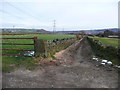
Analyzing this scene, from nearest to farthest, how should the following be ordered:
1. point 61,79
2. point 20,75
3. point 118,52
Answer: point 61,79
point 20,75
point 118,52

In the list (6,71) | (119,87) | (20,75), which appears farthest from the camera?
(6,71)

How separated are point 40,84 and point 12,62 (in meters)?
2.91

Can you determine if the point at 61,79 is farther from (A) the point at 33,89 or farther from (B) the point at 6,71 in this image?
(B) the point at 6,71

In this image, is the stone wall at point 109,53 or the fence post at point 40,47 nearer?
the fence post at point 40,47

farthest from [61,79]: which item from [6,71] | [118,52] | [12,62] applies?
[118,52]

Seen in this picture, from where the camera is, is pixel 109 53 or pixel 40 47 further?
pixel 109 53

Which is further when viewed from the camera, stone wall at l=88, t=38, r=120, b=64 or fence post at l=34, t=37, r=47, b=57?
stone wall at l=88, t=38, r=120, b=64

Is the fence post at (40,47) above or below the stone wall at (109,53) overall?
above

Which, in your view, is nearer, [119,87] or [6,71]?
[119,87]

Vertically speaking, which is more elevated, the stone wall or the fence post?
the fence post

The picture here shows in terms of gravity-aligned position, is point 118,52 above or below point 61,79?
above

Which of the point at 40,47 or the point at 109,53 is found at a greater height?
the point at 40,47

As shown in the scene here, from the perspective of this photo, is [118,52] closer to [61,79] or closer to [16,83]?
[61,79]

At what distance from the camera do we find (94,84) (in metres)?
4.05
